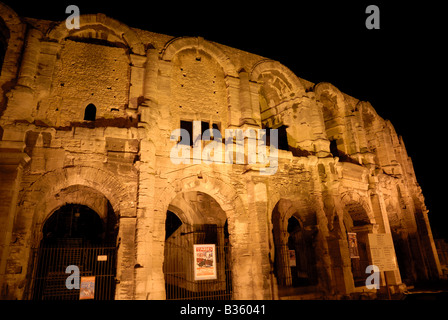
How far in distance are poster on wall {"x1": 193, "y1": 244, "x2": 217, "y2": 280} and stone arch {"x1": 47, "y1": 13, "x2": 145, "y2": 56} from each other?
632cm

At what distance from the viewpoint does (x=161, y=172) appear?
26.9ft

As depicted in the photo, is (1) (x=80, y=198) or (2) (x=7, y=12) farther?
(1) (x=80, y=198)

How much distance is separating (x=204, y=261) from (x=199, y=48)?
715 centimetres

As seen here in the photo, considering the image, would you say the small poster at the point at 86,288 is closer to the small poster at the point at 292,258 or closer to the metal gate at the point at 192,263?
the metal gate at the point at 192,263

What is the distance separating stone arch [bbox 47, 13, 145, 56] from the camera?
8.73 m

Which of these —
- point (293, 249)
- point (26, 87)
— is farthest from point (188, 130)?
point (293, 249)

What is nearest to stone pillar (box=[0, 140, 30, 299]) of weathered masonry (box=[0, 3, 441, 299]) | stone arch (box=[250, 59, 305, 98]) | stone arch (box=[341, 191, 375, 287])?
weathered masonry (box=[0, 3, 441, 299])

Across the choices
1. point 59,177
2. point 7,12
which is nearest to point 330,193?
point 59,177

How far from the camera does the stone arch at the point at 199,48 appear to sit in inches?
374

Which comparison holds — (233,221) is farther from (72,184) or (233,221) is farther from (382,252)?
(72,184)

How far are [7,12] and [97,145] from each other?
475cm

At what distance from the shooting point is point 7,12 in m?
8.16

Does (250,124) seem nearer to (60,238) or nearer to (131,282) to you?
(131,282)

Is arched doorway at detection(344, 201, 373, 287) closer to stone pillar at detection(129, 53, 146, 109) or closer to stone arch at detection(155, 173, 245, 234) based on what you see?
stone arch at detection(155, 173, 245, 234)
